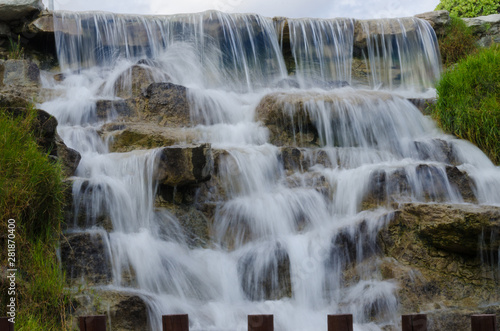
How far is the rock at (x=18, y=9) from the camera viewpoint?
8.89 meters

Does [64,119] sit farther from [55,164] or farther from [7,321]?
[7,321]

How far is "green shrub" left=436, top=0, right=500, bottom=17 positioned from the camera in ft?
42.3

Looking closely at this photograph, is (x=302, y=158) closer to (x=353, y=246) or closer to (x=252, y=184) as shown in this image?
(x=252, y=184)

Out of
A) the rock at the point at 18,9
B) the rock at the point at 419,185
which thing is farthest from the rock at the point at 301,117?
the rock at the point at 18,9

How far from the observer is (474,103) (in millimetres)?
7055

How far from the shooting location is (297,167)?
241 inches

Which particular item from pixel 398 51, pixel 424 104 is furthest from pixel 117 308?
pixel 398 51

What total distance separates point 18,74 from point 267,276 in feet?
17.3

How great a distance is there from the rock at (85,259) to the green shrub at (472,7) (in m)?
11.5

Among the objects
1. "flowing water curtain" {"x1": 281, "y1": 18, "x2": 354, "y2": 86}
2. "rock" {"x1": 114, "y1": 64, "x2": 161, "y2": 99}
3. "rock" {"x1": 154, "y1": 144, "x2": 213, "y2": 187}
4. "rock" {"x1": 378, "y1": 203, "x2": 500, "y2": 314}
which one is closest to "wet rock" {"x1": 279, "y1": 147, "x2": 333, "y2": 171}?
"rock" {"x1": 154, "y1": 144, "x2": 213, "y2": 187}

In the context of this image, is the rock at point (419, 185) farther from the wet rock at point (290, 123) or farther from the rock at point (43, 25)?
the rock at point (43, 25)

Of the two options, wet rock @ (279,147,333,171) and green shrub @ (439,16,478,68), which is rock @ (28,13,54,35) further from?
green shrub @ (439,16,478,68)

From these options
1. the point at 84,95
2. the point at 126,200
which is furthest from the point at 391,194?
the point at 84,95

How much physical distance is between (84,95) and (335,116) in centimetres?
364
